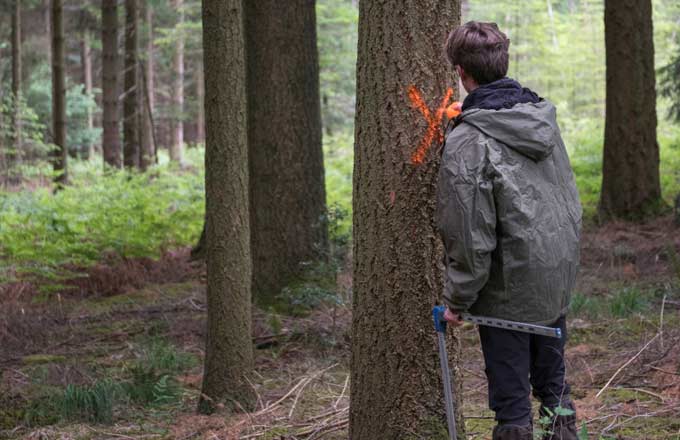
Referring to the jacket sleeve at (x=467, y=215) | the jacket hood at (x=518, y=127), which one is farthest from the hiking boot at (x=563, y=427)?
the jacket hood at (x=518, y=127)

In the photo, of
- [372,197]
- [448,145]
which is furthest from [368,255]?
[448,145]

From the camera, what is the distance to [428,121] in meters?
3.37

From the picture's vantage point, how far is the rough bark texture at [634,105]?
11125mm

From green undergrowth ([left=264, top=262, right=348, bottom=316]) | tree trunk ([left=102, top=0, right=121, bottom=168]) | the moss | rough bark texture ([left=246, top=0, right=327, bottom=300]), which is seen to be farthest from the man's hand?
tree trunk ([left=102, top=0, right=121, bottom=168])

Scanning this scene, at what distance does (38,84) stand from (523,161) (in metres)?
31.6

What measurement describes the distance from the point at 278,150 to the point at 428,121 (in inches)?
→ 174

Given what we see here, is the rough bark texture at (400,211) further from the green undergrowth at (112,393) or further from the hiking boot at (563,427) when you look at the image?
the green undergrowth at (112,393)

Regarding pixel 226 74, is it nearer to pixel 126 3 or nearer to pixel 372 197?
pixel 372 197

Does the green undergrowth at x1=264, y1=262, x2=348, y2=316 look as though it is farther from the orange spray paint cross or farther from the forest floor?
the orange spray paint cross

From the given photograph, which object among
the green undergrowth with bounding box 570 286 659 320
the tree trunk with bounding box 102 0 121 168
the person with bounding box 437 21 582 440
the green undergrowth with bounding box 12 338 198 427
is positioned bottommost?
the green undergrowth with bounding box 12 338 198 427

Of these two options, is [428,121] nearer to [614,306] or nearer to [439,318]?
[439,318]

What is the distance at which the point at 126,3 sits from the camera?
1794 cm

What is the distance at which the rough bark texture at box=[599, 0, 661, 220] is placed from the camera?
11.1 m

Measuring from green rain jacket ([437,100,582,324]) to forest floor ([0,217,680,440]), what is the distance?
4.40ft
